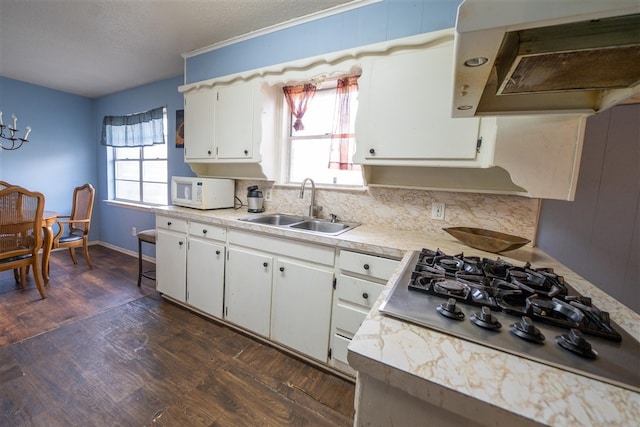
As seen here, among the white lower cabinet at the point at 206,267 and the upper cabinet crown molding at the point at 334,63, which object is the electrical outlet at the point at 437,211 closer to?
the upper cabinet crown molding at the point at 334,63

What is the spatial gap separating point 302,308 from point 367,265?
1.89ft

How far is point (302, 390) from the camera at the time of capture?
158cm

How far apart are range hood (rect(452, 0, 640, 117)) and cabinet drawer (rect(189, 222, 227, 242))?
1.75 meters

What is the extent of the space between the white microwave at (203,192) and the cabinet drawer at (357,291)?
1.48m

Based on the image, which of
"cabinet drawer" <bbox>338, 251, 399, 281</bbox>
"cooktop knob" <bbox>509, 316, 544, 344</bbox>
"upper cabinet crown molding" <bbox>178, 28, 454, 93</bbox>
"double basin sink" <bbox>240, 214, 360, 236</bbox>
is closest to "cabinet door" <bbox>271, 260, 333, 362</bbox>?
"cabinet drawer" <bbox>338, 251, 399, 281</bbox>

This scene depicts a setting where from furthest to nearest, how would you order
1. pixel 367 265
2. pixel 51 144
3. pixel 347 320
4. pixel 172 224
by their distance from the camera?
1. pixel 51 144
2. pixel 172 224
3. pixel 347 320
4. pixel 367 265

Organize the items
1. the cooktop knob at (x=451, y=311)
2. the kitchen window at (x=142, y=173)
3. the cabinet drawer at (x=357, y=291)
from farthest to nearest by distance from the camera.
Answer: the kitchen window at (x=142, y=173) < the cabinet drawer at (x=357, y=291) < the cooktop knob at (x=451, y=311)

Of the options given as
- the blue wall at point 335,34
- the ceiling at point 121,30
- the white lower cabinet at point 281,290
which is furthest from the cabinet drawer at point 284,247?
the ceiling at point 121,30

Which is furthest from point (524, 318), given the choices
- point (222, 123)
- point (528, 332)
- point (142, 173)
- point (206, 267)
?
point (142, 173)

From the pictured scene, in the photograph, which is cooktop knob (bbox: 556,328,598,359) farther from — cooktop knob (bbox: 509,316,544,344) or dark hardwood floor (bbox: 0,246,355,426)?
dark hardwood floor (bbox: 0,246,355,426)

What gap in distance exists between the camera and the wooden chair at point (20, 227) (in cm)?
223

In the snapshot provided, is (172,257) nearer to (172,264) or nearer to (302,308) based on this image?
(172,264)

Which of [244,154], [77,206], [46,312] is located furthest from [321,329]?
[77,206]

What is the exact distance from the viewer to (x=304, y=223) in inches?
85.0
